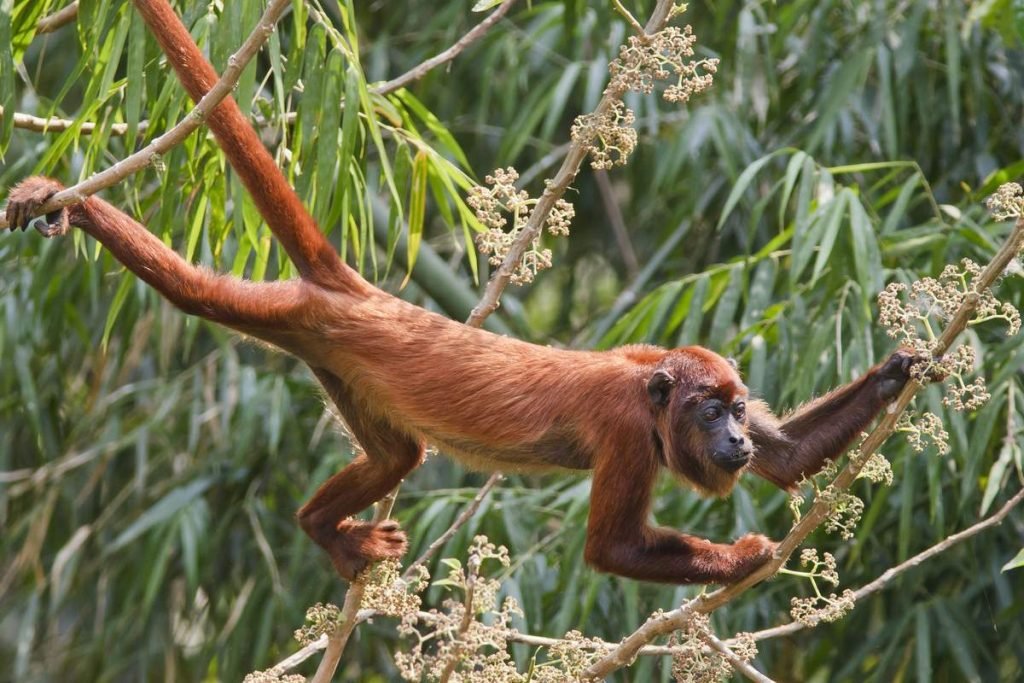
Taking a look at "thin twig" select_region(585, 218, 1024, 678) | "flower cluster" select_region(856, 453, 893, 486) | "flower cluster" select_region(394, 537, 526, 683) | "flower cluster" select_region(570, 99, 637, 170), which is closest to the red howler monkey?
"thin twig" select_region(585, 218, 1024, 678)

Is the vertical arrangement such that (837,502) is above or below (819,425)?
below

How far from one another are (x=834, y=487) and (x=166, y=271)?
2.59 meters

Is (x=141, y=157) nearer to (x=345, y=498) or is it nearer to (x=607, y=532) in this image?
(x=345, y=498)

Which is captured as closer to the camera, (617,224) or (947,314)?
(947,314)

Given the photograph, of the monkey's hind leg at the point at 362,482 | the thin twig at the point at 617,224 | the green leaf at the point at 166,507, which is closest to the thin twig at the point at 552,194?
the monkey's hind leg at the point at 362,482

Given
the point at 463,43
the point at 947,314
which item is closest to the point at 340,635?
the point at 947,314

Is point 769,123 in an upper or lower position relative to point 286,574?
upper

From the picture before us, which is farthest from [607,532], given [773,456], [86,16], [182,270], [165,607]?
[165,607]

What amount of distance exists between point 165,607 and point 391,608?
5.97 meters

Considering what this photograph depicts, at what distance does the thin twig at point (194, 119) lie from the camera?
4668mm

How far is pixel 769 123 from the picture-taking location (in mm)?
10148

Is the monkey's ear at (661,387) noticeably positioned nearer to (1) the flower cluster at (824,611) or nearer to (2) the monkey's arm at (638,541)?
(2) the monkey's arm at (638,541)

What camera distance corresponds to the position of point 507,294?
10844 mm

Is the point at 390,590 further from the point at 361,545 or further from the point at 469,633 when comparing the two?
the point at 361,545
